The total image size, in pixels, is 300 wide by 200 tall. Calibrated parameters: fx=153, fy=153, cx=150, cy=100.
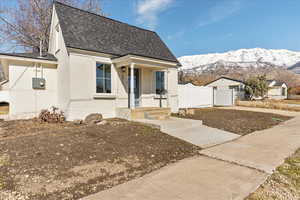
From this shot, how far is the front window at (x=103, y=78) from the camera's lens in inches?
313

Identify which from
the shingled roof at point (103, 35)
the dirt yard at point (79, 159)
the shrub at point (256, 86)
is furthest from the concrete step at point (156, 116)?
the shrub at point (256, 86)

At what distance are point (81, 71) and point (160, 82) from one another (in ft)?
16.5

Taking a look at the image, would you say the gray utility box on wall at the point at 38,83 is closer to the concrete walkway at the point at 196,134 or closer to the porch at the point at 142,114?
the porch at the point at 142,114

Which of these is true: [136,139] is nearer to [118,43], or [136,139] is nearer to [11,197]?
[11,197]

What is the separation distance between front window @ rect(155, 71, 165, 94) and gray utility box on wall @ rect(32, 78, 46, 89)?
6428 mm

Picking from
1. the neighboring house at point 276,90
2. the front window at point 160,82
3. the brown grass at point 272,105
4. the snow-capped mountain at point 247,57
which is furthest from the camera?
the snow-capped mountain at point 247,57

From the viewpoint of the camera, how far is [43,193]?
7.86ft

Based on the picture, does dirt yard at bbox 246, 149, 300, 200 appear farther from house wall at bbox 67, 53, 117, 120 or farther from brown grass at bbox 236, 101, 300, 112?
brown grass at bbox 236, 101, 300, 112

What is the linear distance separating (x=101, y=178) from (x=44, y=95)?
7148mm

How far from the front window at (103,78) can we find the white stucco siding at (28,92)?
8.42 ft

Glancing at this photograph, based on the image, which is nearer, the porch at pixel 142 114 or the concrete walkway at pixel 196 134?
the concrete walkway at pixel 196 134

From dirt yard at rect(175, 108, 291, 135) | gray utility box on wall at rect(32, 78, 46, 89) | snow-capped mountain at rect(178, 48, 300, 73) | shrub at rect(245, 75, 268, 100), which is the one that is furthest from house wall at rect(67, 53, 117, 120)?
snow-capped mountain at rect(178, 48, 300, 73)

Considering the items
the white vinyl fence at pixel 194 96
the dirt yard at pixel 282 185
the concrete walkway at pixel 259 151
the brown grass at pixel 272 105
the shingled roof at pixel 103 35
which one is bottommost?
the dirt yard at pixel 282 185

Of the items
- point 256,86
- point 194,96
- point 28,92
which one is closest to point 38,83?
point 28,92
